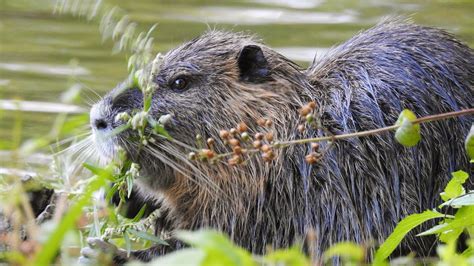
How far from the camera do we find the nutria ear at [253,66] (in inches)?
175

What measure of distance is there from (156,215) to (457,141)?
1.20m

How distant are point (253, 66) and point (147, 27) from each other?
5.31 meters

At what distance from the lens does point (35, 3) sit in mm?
10781

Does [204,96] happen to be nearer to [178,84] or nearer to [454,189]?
[178,84]

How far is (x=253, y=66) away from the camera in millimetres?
4500

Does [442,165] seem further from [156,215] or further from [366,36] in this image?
[156,215]

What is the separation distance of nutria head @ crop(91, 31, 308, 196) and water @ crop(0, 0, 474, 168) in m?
2.46

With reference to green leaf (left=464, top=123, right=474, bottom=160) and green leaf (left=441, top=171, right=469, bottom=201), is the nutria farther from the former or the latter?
green leaf (left=464, top=123, right=474, bottom=160)

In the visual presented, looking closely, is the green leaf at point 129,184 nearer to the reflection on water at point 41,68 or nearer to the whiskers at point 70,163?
the whiskers at point 70,163

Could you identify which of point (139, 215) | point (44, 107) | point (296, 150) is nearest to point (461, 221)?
point (296, 150)

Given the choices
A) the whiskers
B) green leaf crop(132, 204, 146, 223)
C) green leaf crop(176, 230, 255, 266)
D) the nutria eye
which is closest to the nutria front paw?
green leaf crop(132, 204, 146, 223)

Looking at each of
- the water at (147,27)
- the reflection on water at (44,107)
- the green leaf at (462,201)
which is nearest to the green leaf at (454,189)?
the green leaf at (462,201)

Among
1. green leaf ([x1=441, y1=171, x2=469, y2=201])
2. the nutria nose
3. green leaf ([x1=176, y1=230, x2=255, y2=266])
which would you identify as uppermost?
the nutria nose

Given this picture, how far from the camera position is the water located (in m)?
7.74
